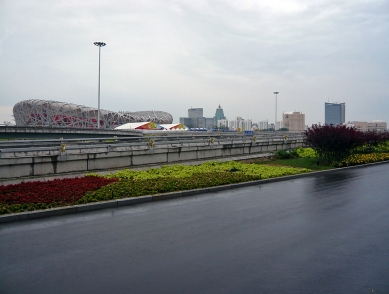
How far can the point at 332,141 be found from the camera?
22.6 meters

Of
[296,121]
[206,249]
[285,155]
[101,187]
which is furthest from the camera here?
[296,121]

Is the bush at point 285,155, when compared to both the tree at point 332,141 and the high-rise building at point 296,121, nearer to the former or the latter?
the tree at point 332,141

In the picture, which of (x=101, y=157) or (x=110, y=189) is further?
(x=101, y=157)

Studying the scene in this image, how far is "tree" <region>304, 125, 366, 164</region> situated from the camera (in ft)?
74.4

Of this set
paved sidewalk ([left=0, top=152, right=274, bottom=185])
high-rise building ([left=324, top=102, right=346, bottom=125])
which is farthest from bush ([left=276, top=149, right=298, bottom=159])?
high-rise building ([left=324, top=102, right=346, bottom=125])

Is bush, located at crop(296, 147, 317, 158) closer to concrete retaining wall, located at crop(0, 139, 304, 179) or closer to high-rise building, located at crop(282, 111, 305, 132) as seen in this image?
concrete retaining wall, located at crop(0, 139, 304, 179)

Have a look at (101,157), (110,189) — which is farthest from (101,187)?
(101,157)

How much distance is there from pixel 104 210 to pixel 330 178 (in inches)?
442

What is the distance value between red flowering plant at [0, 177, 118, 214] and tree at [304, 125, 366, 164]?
14275 mm

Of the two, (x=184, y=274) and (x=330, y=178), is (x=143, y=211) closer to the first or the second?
(x=184, y=274)

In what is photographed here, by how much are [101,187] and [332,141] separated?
1525cm

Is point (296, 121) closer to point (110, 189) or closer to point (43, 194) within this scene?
point (110, 189)

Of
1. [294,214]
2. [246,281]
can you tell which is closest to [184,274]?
[246,281]

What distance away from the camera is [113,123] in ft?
420
